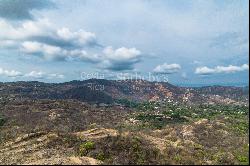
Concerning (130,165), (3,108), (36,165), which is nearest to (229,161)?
(130,165)

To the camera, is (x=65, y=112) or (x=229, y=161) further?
(x=65, y=112)

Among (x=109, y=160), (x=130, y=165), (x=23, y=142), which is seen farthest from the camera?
(x=23, y=142)

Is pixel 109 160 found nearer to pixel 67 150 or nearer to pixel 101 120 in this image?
pixel 67 150

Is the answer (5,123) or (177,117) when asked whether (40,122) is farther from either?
(177,117)

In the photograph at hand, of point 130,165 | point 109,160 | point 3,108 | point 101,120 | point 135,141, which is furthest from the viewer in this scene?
point 3,108

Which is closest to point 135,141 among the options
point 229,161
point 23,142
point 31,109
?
point 229,161

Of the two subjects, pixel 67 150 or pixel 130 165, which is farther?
pixel 67 150

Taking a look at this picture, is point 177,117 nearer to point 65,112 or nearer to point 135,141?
point 65,112

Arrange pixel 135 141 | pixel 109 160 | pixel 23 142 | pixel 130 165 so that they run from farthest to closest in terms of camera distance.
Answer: pixel 23 142, pixel 135 141, pixel 109 160, pixel 130 165

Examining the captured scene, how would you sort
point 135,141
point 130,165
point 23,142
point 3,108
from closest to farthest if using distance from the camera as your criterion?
point 130,165 < point 135,141 < point 23,142 < point 3,108
